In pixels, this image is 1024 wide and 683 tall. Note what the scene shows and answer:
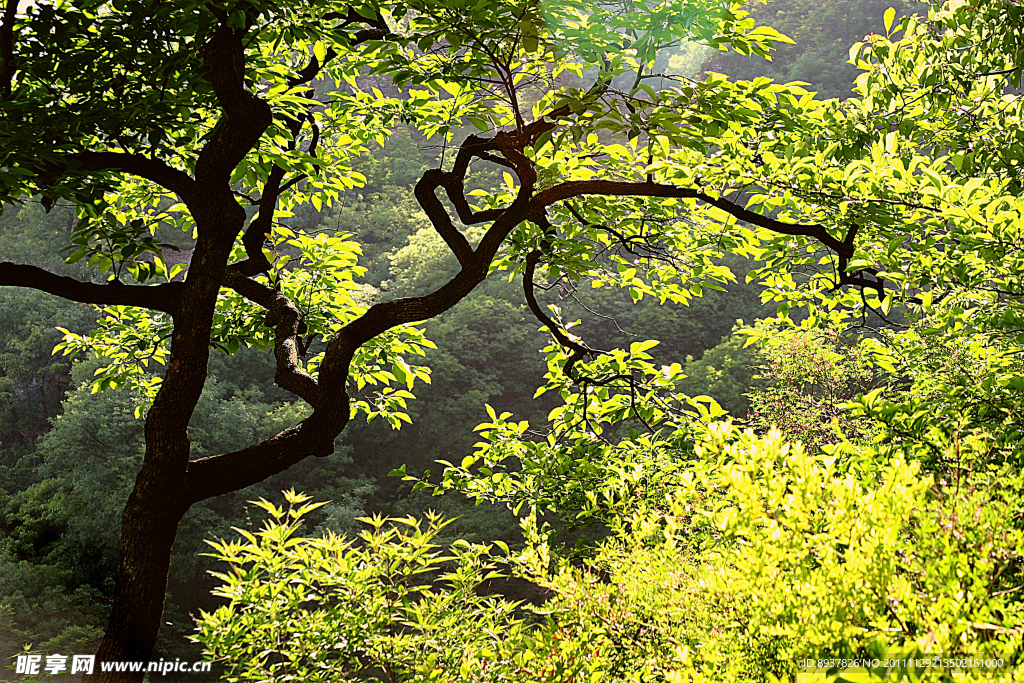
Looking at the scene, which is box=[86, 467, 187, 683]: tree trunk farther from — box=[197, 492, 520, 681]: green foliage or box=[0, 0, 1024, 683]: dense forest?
box=[197, 492, 520, 681]: green foliage

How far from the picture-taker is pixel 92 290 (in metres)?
2.83

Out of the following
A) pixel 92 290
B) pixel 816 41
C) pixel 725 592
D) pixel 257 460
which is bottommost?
pixel 725 592

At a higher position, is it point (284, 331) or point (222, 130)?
point (222, 130)

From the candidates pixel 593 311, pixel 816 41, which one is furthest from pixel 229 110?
pixel 816 41

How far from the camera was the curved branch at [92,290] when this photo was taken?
2674mm

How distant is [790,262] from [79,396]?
1243 centimetres

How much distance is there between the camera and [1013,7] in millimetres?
2441

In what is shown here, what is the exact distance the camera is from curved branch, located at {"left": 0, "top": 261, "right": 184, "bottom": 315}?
2.67 m

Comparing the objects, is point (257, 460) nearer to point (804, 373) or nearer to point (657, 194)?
point (657, 194)

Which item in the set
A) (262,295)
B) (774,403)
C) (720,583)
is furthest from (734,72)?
(720,583)

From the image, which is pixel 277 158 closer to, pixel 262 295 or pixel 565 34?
pixel 262 295

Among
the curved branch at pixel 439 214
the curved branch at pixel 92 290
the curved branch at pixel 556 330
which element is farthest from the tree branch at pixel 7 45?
the curved branch at pixel 556 330

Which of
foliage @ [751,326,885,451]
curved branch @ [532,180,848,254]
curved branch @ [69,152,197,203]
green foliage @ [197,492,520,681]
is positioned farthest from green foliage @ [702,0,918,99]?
green foliage @ [197,492,520,681]

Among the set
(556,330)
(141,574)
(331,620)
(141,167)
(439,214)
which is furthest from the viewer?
(556,330)
